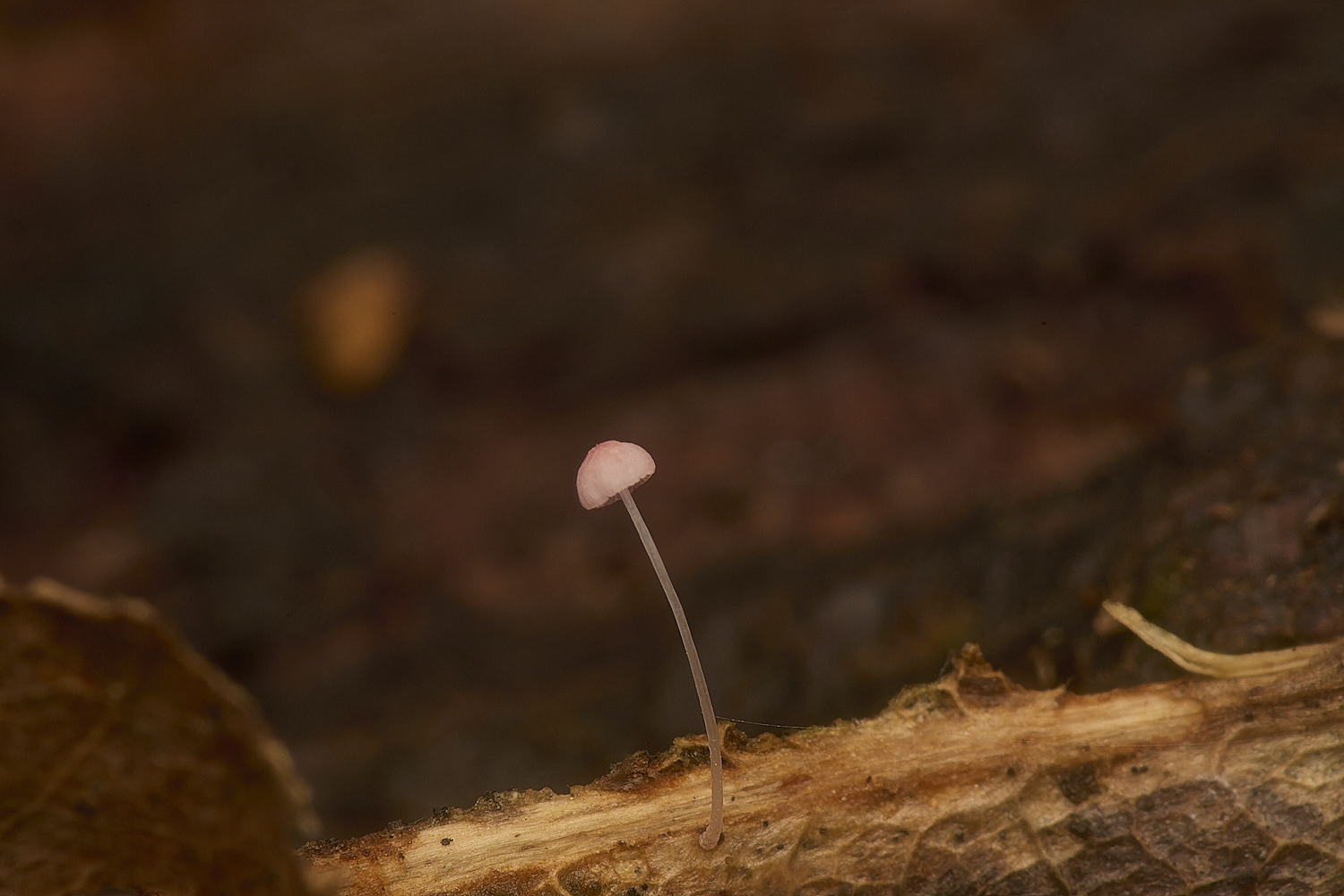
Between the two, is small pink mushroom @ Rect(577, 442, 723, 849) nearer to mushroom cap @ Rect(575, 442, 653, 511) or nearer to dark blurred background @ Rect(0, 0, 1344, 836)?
mushroom cap @ Rect(575, 442, 653, 511)

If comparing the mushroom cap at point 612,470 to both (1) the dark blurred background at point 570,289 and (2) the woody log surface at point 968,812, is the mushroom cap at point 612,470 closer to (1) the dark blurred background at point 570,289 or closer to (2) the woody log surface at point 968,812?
(2) the woody log surface at point 968,812

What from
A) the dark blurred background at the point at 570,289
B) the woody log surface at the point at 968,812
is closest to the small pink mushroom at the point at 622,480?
the woody log surface at the point at 968,812

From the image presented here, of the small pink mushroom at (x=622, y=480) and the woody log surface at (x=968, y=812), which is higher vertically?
the small pink mushroom at (x=622, y=480)

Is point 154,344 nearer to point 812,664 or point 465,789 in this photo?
point 465,789

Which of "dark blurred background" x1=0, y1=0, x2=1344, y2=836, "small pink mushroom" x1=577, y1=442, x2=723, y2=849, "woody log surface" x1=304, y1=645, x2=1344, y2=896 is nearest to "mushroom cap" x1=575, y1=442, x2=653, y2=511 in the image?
"small pink mushroom" x1=577, y1=442, x2=723, y2=849

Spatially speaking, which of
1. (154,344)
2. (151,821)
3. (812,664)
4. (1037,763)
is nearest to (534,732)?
(812,664)

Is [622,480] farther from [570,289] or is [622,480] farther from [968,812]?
[570,289]
